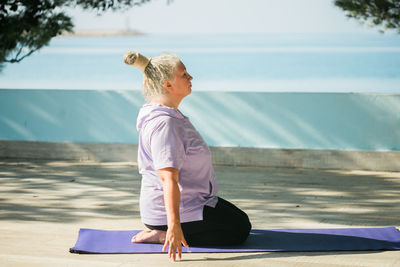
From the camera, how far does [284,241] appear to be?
2.83 meters

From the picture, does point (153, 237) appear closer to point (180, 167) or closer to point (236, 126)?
point (180, 167)

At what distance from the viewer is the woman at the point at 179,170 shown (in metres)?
2.62

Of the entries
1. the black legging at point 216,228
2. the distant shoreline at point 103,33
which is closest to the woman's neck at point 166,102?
the black legging at point 216,228

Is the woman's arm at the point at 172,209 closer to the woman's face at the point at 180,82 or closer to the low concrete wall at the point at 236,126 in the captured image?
the woman's face at the point at 180,82

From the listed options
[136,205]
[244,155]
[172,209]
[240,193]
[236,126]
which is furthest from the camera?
[236,126]

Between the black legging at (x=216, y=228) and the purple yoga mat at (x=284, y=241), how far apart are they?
0.14 ft

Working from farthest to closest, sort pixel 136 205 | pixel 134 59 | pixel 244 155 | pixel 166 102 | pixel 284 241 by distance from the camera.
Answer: pixel 244 155 < pixel 136 205 < pixel 284 241 < pixel 166 102 < pixel 134 59

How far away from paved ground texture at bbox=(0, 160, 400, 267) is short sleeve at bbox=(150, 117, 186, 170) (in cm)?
41

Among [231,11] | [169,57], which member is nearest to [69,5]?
[169,57]

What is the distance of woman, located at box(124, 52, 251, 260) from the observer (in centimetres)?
262

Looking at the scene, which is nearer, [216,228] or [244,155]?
[216,228]

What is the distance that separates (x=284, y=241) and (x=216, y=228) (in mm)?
336

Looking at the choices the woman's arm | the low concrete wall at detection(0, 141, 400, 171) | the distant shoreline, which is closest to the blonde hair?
the woman's arm

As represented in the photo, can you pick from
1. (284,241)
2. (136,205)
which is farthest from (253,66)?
(284,241)
